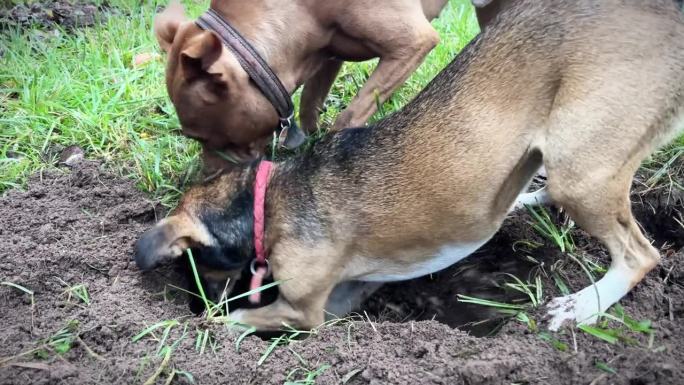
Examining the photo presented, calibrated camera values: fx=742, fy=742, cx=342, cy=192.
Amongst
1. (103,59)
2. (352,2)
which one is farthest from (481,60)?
(103,59)

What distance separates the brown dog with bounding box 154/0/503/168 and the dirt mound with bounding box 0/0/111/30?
2.88m

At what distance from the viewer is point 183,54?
3936mm

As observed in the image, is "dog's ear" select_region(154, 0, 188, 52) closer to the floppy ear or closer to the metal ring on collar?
the floppy ear

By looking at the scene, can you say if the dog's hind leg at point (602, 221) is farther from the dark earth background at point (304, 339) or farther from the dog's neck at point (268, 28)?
the dog's neck at point (268, 28)

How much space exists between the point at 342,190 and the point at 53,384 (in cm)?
157

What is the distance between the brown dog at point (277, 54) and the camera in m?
4.17

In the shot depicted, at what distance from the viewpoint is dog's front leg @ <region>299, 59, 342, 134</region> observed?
16.4 feet

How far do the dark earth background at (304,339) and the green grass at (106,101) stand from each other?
27 centimetres

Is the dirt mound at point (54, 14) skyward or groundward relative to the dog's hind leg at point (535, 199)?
groundward

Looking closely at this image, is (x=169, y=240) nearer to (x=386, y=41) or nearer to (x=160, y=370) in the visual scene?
(x=160, y=370)

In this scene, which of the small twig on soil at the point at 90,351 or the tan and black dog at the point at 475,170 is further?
the tan and black dog at the point at 475,170

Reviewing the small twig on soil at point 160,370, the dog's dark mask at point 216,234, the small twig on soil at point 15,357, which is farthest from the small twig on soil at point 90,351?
the dog's dark mask at point 216,234

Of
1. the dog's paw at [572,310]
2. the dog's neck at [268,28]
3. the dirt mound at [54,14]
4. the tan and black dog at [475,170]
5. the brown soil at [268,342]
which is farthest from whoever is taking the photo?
the dirt mound at [54,14]

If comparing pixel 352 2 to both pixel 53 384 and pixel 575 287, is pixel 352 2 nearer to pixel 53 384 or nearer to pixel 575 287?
pixel 575 287
